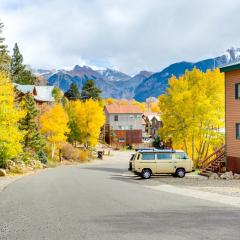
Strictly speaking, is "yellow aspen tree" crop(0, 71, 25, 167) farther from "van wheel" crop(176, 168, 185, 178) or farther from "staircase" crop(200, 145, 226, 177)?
"staircase" crop(200, 145, 226, 177)

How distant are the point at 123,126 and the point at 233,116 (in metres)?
84.1

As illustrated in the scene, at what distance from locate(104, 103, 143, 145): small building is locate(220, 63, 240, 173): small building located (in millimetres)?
81567

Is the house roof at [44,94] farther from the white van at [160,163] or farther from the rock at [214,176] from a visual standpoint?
the rock at [214,176]

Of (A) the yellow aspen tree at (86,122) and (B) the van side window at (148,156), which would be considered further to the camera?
(A) the yellow aspen tree at (86,122)

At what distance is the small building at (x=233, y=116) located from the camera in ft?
121

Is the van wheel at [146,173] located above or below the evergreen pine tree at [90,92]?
below

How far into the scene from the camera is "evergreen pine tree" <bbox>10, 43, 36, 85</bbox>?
108812mm

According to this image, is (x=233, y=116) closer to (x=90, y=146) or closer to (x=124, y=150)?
(x=90, y=146)

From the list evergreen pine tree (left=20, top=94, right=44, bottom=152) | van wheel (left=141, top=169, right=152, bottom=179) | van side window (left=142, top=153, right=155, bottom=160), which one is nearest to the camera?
van side window (left=142, top=153, right=155, bottom=160)

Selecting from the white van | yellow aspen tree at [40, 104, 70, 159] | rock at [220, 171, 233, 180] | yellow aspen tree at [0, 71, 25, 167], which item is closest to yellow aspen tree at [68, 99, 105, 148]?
yellow aspen tree at [40, 104, 70, 159]

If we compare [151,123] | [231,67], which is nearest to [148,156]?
[231,67]

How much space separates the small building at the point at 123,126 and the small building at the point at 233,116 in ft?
268

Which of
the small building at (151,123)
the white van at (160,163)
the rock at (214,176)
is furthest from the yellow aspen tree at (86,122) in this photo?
the small building at (151,123)

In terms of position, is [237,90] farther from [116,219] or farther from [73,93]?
[73,93]
